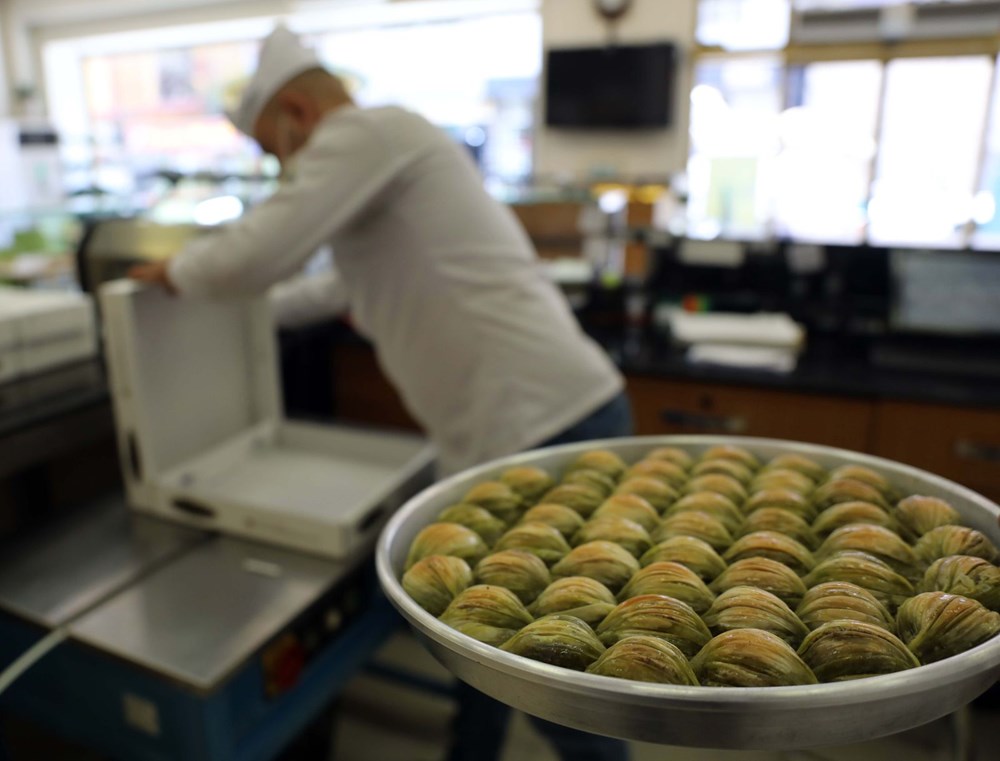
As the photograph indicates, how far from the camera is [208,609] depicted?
119 cm

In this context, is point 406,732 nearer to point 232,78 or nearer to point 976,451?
point 976,451

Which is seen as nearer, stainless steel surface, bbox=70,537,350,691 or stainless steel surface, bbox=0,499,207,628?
→ stainless steel surface, bbox=70,537,350,691

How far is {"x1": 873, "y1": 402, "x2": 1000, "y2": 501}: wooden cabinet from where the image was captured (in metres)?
1.90

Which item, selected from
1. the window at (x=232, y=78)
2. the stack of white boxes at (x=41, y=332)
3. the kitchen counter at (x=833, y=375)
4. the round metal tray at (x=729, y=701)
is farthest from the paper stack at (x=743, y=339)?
the window at (x=232, y=78)

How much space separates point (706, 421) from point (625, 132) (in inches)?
149

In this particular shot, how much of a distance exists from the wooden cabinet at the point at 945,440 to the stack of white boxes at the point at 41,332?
74.4 inches

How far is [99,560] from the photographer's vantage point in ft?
4.42

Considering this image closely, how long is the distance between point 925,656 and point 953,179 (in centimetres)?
550

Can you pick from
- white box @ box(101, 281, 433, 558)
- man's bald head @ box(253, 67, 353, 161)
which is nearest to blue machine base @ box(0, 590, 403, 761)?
white box @ box(101, 281, 433, 558)

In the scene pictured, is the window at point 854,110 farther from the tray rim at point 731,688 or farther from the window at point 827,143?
the tray rim at point 731,688

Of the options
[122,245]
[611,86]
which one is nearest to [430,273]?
[122,245]

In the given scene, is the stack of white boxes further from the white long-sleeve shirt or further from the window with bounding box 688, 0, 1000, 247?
the window with bounding box 688, 0, 1000, 247

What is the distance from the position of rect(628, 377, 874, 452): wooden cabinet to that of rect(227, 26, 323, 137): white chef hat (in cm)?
121

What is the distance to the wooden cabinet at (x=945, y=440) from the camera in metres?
1.90
